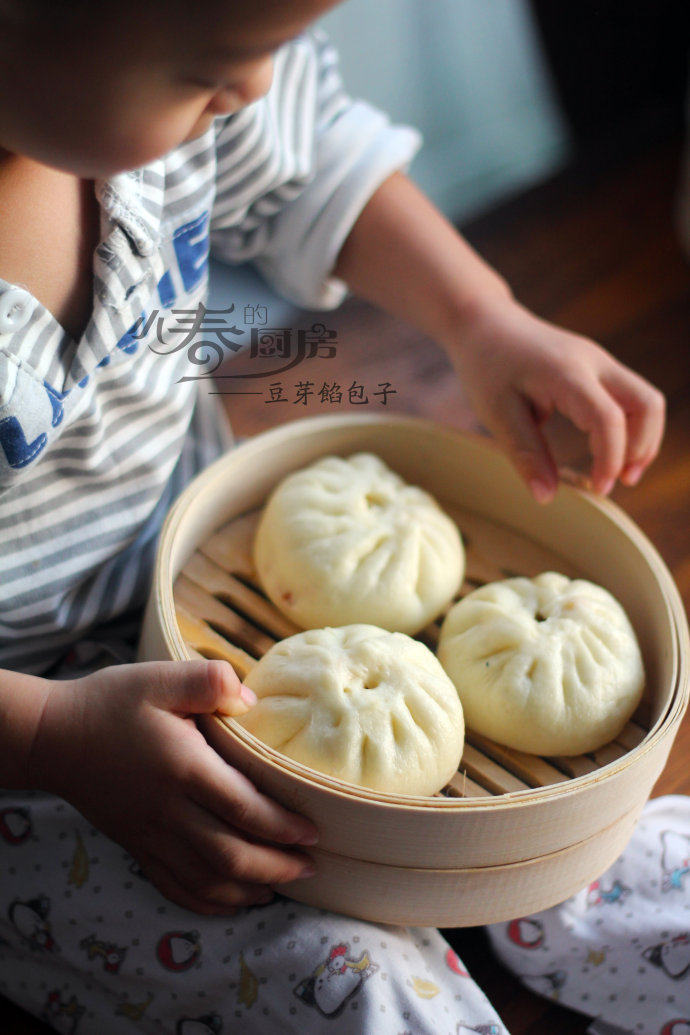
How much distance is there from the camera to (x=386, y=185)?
41.3 inches

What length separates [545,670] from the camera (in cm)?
77

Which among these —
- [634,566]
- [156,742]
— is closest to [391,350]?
[634,566]

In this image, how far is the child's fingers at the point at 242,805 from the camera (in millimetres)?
655

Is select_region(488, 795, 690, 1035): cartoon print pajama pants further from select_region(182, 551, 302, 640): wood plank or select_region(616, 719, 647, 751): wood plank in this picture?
select_region(182, 551, 302, 640): wood plank

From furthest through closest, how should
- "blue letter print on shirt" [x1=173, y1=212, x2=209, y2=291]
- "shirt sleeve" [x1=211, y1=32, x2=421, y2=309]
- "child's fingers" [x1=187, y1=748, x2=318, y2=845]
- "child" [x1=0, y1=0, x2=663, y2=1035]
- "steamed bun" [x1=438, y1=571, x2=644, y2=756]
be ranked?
"shirt sleeve" [x1=211, y1=32, x2=421, y2=309] → "blue letter print on shirt" [x1=173, y1=212, x2=209, y2=291] → "steamed bun" [x1=438, y1=571, x2=644, y2=756] → "child's fingers" [x1=187, y1=748, x2=318, y2=845] → "child" [x1=0, y1=0, x2=663, y2=1035]

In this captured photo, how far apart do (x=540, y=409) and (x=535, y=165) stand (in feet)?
3.91

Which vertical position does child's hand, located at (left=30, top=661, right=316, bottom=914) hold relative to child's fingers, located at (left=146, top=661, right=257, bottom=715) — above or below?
below

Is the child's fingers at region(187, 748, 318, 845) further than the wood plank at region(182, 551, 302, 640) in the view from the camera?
No

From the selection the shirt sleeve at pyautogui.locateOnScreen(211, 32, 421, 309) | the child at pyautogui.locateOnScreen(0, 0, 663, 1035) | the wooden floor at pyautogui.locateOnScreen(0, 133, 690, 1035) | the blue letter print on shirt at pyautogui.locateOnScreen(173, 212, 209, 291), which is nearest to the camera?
the child at pyautogui.locateOnScreen(0, 0, 663, 1035)

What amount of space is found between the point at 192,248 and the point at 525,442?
0.36 meters

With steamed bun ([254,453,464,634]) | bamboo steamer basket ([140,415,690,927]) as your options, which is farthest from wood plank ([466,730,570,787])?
steamed bun ([254,453,464,634])

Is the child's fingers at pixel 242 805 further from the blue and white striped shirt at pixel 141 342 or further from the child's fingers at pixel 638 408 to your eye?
the child's fingers at pixel 638 408

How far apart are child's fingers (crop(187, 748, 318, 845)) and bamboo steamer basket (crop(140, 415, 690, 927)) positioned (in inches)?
0.5

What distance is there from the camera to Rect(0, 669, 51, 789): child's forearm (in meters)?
0.71
